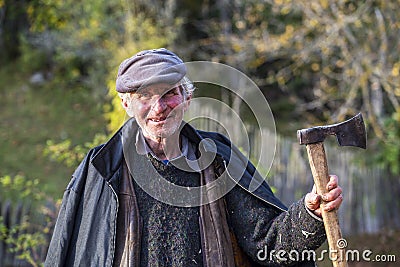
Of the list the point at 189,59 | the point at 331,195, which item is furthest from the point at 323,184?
the point at 189,59

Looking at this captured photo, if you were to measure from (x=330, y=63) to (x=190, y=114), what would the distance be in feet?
18.2

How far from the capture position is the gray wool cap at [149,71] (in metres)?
2.51

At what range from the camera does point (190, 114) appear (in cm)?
604

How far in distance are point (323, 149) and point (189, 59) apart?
33.6 ft

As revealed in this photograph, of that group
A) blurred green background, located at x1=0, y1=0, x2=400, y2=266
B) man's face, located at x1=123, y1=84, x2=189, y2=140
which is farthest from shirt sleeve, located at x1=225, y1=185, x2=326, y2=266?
blurred green background, located at x1=0, y1=0, x2=400, y2=266

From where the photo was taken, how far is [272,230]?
258 centimetres

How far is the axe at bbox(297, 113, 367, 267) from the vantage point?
2.29 m

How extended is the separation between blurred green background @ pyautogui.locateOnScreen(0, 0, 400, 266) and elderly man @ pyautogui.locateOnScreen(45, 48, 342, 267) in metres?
2.15

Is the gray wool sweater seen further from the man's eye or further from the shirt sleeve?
the man's eye

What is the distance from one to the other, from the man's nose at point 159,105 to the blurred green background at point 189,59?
2.35m

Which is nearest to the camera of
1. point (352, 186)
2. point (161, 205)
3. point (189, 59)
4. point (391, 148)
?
point (161, 205)

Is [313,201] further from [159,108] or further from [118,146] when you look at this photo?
[118,146]

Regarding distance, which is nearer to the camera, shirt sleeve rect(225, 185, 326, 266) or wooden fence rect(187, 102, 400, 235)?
shirt sleeve rect(225, 185, 326, 266)

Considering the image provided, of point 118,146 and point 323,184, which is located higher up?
point 118,146
